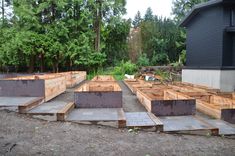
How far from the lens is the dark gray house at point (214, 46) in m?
10.6

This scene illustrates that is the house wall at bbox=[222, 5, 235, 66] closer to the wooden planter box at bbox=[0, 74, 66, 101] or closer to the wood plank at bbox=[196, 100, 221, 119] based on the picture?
the wood plank at bbox=[196, 100, 221, 119]

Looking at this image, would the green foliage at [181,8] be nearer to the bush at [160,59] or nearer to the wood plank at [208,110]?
the bush at [160,59]

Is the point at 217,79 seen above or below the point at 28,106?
above

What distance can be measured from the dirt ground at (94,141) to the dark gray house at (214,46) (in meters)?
6.62

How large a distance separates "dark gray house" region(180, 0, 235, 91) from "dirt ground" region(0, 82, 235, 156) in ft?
21.7

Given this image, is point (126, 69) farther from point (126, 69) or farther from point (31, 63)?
point (31, 63)

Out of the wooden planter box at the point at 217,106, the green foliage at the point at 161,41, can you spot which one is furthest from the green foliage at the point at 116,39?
the wooden planter box at the point at 217,106

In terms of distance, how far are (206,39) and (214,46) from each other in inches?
39.0

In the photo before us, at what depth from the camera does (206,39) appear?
40.7 ft

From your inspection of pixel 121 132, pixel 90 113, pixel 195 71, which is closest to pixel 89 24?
pixel 195 71

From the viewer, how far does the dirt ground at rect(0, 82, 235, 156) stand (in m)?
3.81

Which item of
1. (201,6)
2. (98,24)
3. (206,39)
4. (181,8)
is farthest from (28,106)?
(181,8)

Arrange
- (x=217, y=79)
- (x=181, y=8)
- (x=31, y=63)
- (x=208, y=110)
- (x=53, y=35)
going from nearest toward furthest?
(x=208, y=110) → (x=217, y=79) → (x=53, y=35) → (x=31, y=63) → (x=181, y=8)

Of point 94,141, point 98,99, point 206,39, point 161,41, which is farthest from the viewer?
point 161,41
